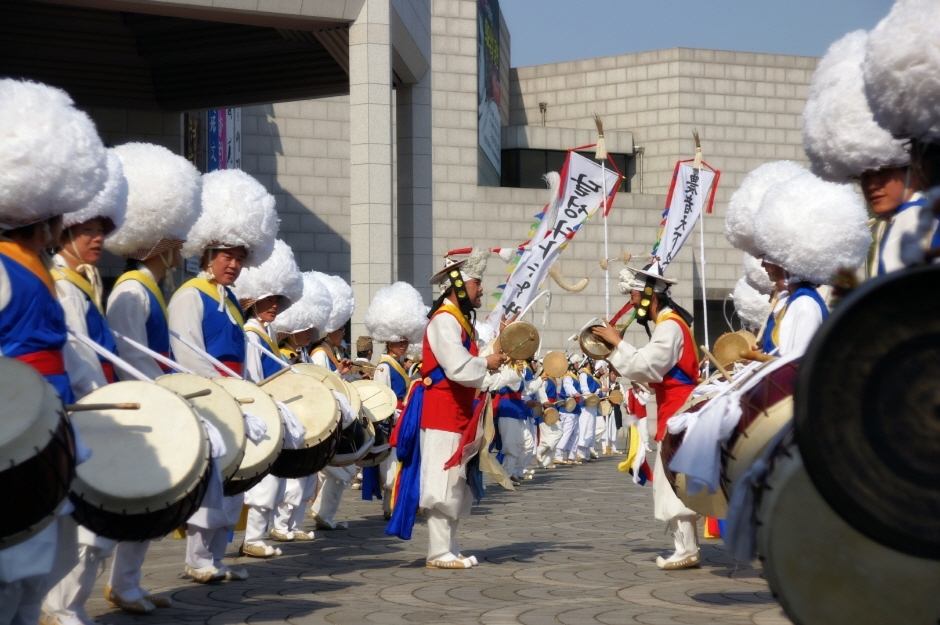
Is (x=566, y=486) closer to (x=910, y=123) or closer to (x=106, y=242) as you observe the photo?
Result: (x=106, y=242)

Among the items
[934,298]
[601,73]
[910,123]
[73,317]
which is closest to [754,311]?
[73,317]

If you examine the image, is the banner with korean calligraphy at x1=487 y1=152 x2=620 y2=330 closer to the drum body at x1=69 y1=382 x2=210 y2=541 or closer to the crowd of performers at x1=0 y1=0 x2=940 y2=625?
the crowd of performers at x1=0 y1=0 x2=940 y2=625

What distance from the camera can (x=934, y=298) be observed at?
99.7 inches

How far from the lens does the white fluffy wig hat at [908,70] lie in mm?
3104

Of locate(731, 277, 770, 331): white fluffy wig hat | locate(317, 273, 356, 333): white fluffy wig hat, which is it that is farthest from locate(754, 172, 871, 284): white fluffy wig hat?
locate(317, 273, 356, 333): white fluffy wig hat

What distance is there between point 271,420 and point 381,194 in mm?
12115

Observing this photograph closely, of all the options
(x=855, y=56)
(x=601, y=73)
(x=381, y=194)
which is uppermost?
(x=601, y=73)

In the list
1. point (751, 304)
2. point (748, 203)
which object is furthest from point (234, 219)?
point (751, 304)

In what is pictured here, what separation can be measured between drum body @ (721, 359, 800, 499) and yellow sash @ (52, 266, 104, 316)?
2632mm

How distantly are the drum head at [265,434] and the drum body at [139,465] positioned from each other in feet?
3.66

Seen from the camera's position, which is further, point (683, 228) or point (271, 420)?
point (683, 228)

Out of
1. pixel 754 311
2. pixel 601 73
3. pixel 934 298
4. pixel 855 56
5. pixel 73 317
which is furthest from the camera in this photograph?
pixel 601 73

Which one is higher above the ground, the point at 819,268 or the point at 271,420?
the point at 819,268

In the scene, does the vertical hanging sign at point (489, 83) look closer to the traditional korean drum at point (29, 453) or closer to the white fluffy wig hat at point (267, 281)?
the white fluffy wig hat at point (267, 281)
